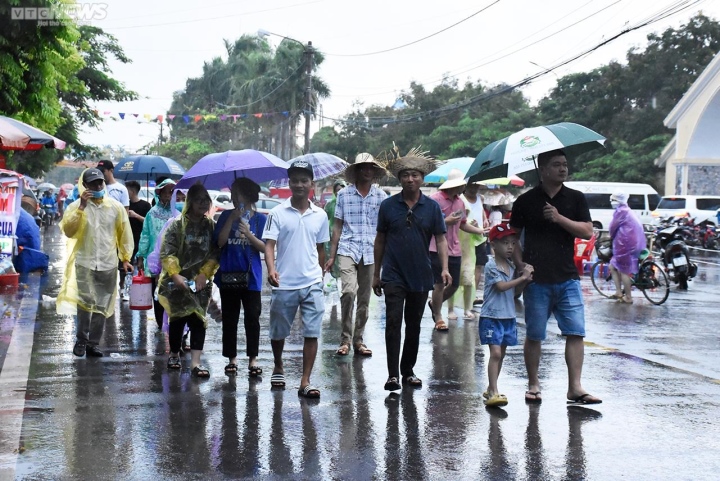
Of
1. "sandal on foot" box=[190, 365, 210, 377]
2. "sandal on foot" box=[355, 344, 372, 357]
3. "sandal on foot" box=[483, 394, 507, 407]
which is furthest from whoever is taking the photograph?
"sandal on foot" box=[355, 344, 372, 357]

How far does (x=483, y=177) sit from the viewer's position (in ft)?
25.1

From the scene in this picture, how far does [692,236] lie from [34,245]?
71.8 ft

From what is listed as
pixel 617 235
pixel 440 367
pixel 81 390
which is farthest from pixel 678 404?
pixel 617 235

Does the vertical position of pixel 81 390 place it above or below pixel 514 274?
below

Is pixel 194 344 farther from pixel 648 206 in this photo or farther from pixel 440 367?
pixel 648 206

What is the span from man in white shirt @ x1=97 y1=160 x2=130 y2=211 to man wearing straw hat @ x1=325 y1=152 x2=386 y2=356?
376cm

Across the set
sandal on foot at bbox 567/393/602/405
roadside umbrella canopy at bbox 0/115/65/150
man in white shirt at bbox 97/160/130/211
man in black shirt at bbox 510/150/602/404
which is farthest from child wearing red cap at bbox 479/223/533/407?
roadside umbrella canopy at bbox 0/115/65/150

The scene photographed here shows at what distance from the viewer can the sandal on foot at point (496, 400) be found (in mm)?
6906

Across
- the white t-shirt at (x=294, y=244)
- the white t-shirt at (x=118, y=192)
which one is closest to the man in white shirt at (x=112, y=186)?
the white t-shirt at (x=118, y=192)

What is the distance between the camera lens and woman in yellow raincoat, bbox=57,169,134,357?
350 inches

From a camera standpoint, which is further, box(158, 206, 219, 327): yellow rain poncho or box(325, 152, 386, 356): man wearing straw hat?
box(325, 152, 386, 356): man wearing straw hat

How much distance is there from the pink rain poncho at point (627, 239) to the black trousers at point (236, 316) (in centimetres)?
777

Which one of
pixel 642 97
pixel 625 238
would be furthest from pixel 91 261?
pixel 642 97

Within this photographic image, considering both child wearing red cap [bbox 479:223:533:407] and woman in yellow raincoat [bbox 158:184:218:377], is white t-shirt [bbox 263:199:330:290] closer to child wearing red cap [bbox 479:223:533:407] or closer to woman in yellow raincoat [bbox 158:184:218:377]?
woman in yellow raincoat [bbox 158:184:218:377]
